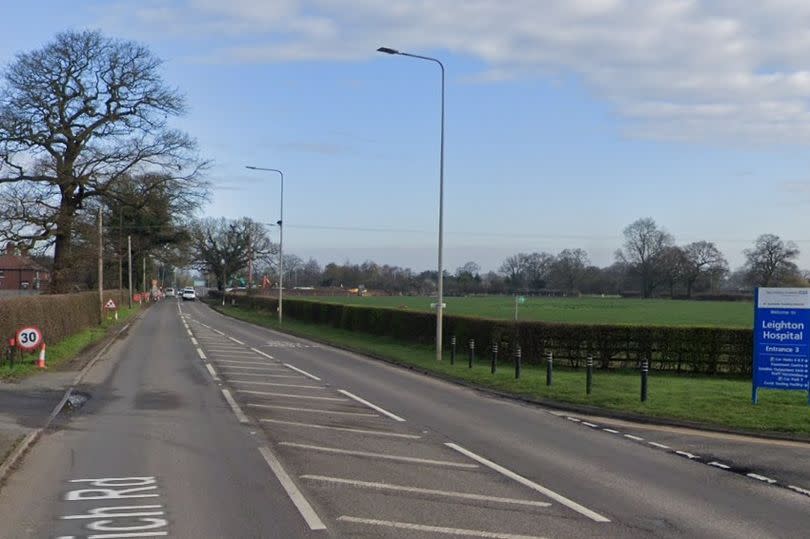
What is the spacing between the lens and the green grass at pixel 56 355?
20.5m

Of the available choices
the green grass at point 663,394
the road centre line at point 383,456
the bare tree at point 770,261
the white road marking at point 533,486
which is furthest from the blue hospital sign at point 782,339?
the bare tree at point 770,261

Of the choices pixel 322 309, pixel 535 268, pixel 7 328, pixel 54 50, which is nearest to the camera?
pixel 7 328

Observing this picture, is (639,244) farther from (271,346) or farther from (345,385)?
(345,385)

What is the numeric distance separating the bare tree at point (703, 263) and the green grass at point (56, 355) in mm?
111626

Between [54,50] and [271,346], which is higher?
[54,50]

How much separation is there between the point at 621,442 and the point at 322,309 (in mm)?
40075

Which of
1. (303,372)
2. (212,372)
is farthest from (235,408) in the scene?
(303,372)

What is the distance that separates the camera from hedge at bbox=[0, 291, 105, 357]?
72.6ft

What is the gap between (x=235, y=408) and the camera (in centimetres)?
1496

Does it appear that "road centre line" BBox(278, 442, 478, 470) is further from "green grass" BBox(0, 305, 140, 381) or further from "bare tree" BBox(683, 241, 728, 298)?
"bare tree" BBox(683, 241, 728, 298)

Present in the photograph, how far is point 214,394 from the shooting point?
56.0 feet

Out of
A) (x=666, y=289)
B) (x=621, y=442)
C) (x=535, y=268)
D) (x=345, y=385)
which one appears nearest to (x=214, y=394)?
(x=345, y=385)

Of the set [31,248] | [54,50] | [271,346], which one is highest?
[54,50]

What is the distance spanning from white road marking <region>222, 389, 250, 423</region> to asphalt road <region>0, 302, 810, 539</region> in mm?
89
